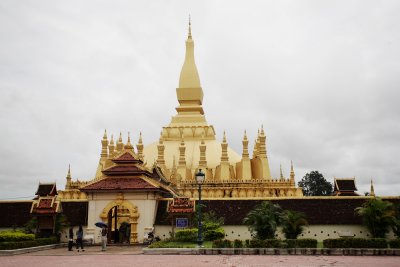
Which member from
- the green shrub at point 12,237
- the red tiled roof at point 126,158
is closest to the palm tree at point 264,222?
the red tiled roof at point 126,158

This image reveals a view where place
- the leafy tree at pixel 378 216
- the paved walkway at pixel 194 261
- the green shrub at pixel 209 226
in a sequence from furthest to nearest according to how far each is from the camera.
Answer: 1. the green shrub at pixel 209 226
2. the leafy tree at pixel 378 216
3. the paved walkway at pixel 194 261

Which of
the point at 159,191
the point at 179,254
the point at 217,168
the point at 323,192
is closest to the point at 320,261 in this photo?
the point at 179,254

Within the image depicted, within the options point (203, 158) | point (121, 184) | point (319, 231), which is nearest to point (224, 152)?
point (203, 158)

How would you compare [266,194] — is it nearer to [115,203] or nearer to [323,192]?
[115,203]

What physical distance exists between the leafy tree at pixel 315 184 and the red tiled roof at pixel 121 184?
47072 millimetres

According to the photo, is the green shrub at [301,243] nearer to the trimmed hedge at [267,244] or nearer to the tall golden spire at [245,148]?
the trimmed hedge at [267,244]

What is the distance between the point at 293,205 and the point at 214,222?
5118mm

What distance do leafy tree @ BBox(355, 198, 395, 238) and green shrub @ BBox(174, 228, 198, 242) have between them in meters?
8.95

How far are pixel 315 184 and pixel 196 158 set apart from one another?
3512 centimetres

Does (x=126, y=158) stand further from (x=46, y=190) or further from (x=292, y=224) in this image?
(x=46, y=190)

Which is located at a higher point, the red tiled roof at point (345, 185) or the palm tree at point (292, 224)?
the red tiled roof at point (345, 185)

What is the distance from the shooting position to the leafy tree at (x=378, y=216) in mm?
24078

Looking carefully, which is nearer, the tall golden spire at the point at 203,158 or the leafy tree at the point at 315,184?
the tall golden spire at the point at 203,158

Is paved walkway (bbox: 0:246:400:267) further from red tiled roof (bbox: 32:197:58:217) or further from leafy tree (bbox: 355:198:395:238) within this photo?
red tiled roof (bbox: 32:197:58:217)
